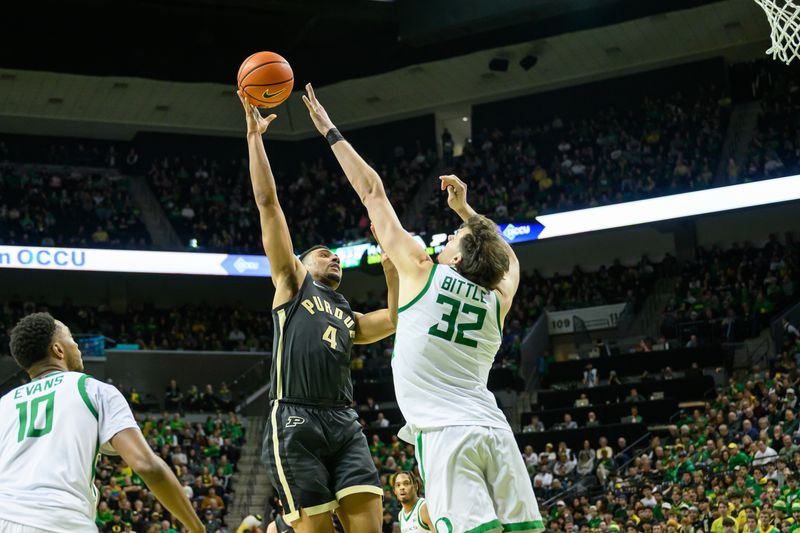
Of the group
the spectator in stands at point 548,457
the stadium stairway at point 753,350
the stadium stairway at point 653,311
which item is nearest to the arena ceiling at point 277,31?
the stadium stairway at point 653,311

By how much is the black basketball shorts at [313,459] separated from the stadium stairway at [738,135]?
989 inches

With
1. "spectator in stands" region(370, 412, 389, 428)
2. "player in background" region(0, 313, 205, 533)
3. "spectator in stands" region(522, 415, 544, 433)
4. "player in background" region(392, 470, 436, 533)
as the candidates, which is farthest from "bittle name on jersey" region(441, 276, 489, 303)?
"spectator in stands" region(370, 412, 389, 428)

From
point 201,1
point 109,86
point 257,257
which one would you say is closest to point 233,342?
point 257,257

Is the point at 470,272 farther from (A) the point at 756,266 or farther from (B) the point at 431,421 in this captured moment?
(A) the point at 756,266

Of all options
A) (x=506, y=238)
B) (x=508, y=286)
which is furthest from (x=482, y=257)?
(x=506, y=238)

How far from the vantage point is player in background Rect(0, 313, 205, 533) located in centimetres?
417

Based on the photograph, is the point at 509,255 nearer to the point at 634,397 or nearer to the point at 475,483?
the point at 475,483

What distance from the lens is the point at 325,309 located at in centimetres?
618

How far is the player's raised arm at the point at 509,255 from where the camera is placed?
5566mm

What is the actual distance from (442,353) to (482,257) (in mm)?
514

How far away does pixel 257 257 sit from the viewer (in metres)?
33.8

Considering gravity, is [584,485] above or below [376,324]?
above

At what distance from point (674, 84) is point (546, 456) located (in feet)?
50.7

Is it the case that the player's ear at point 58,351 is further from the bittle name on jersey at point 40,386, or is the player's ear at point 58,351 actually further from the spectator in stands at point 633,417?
the spectator in stands at point 633,417
